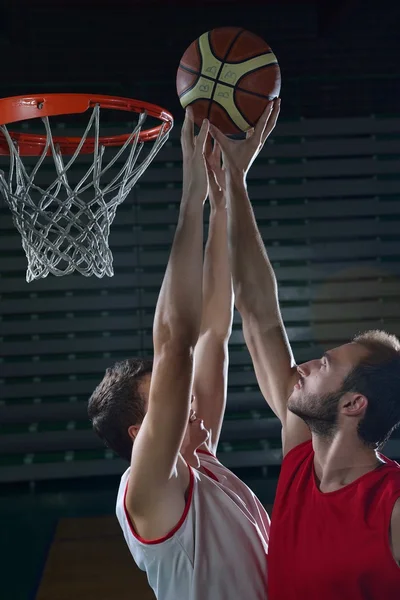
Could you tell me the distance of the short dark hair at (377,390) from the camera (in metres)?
2.10

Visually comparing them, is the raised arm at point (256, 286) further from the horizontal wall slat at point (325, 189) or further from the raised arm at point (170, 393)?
the horizontal wall slat at point (325, 189)

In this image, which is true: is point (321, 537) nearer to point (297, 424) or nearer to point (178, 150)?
point (297, 424)

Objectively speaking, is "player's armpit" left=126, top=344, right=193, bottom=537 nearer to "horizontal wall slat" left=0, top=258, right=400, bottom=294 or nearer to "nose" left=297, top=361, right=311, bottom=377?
"nose" left=297, top=361, right=311, bottom=377

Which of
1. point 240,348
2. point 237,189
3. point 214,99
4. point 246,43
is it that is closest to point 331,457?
point 237,189

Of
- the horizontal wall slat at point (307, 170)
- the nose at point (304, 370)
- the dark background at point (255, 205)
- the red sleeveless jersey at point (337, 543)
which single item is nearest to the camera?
the red sleeveless jersey at point (337, 543)

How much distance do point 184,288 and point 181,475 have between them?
55 centimetres

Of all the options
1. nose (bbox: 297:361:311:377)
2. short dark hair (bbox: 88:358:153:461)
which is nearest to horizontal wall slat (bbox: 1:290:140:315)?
short dark hair (bbox: 88:358:153:461)

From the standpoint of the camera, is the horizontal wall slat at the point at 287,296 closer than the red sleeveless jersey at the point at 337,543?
No

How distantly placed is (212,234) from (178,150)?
5011 millimetres

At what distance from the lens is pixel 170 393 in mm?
1876

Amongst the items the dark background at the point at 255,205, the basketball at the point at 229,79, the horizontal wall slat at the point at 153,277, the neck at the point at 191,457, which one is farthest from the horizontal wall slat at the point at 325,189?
the neck at the point at 191,457

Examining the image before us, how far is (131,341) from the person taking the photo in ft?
24.2

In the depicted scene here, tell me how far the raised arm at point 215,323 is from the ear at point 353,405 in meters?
0.65

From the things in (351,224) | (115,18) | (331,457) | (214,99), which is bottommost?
(331,457)
